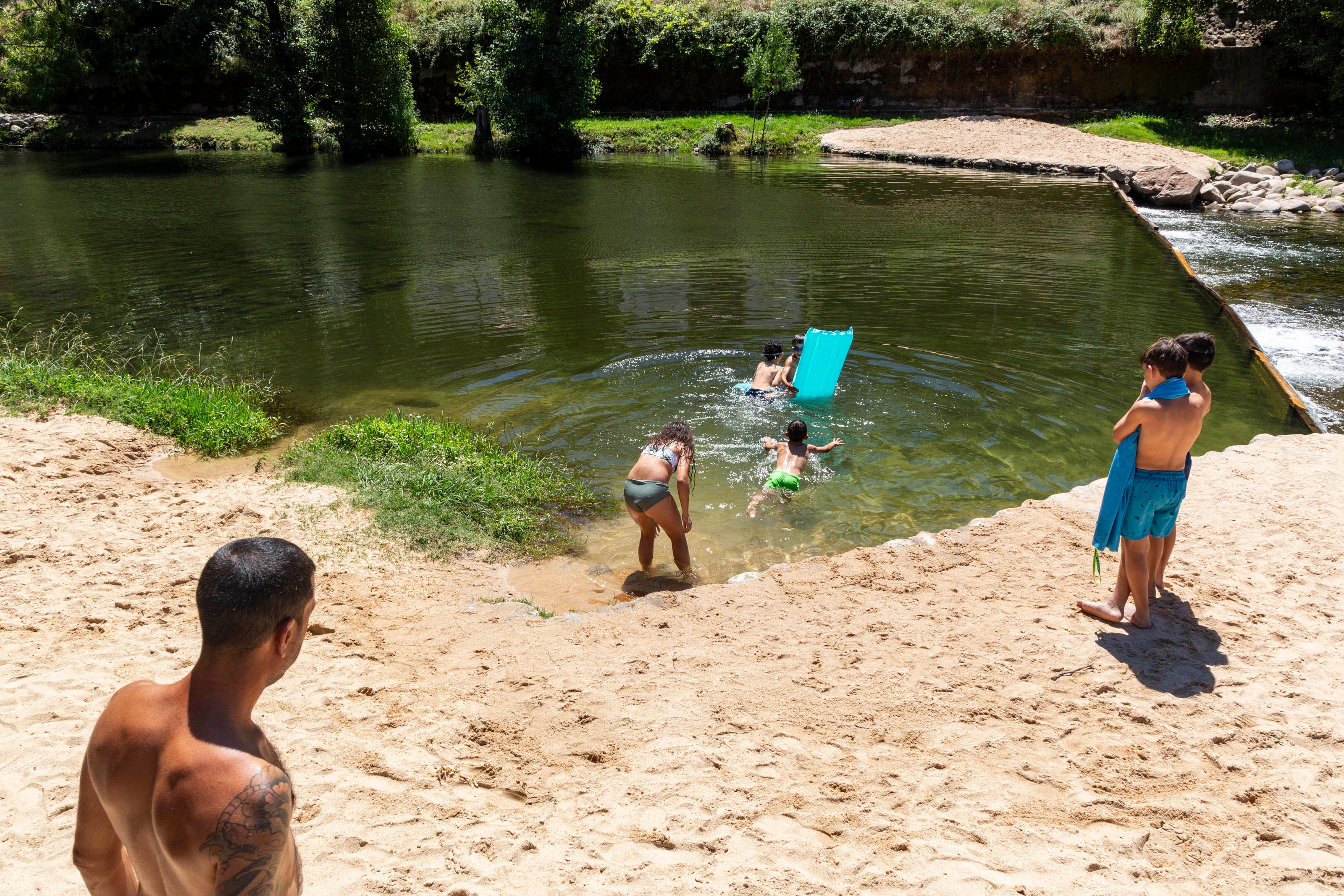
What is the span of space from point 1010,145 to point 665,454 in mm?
33910

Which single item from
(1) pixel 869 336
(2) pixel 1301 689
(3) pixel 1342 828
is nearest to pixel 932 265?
(1) pixel 869 336

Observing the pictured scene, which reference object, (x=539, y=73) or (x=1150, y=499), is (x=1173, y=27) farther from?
(x=1150, y=499)

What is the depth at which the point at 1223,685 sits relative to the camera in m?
5.16

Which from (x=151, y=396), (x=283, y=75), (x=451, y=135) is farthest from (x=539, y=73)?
(x=151, y=396)

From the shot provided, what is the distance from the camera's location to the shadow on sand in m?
5.20

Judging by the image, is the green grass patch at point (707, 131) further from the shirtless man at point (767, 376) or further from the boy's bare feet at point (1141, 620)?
the boy's bare feet at point (1141, 620)

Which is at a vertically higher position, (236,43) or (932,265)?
(236,43)

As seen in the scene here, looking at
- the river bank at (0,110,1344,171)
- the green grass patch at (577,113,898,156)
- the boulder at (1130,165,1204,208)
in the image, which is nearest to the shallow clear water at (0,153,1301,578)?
the boulder at (1130,165,1204,208)

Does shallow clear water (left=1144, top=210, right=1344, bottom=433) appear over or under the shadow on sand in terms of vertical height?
over

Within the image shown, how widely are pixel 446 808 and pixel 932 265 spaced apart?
16.6 meters

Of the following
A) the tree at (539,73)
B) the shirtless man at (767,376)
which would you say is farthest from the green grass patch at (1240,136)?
the shirtless man at (767,376)

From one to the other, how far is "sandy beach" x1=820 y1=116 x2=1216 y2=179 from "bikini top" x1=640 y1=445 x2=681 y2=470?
27.6m

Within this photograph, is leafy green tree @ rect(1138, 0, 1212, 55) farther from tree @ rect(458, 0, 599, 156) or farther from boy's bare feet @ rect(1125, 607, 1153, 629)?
boy's bare feet @ rect(1125, 607, 1153, 629)

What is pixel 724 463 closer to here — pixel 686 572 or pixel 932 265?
pixel 686 572
